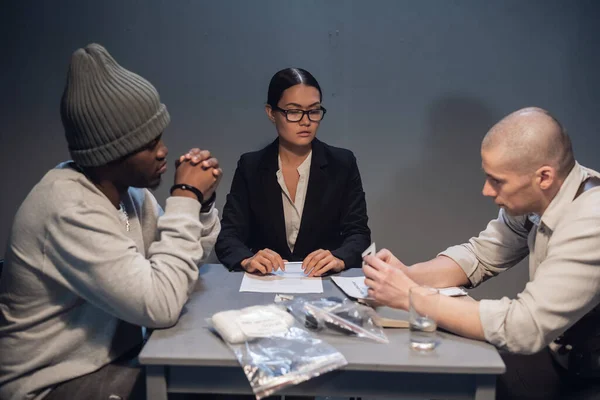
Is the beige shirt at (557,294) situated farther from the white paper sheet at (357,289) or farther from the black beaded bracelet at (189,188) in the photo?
the black beaded bracelet at (189,188)

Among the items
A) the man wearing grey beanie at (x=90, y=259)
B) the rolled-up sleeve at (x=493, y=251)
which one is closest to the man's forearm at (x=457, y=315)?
the rolled-up sleeve at (x=493, y=251)

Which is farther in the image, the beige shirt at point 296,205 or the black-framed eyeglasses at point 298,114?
the beige shirt at point 296,205

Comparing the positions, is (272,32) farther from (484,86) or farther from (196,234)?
(196,234)

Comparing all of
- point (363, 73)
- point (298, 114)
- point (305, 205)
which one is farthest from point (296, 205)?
point (363, 73)

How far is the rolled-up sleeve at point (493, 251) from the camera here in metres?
2.13

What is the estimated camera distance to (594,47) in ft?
10.9

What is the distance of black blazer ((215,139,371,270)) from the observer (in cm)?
271

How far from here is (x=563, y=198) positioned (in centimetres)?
174

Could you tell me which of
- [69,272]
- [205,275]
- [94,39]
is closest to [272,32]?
[94,39]

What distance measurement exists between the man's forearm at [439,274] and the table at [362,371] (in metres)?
0.51

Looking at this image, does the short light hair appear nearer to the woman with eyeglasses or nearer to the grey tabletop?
the grey tabletop

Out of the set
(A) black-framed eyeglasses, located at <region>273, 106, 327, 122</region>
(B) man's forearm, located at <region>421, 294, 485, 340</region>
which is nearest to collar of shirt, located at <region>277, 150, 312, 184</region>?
(A) black-framed eyeglasses, located at <region>273, 106, 327, 122</region>

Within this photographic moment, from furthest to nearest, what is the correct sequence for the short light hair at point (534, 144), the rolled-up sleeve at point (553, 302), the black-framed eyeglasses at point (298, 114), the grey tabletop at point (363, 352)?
1. the black-framed eyeglasses at point (298, 114)
2. the short light hair at point (534, 144)
3. the rolled-up sleeve at point (553, 302)
4. the grey tabletop at point (363, 352)

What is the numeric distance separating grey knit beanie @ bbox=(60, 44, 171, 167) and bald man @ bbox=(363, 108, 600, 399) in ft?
2.57
